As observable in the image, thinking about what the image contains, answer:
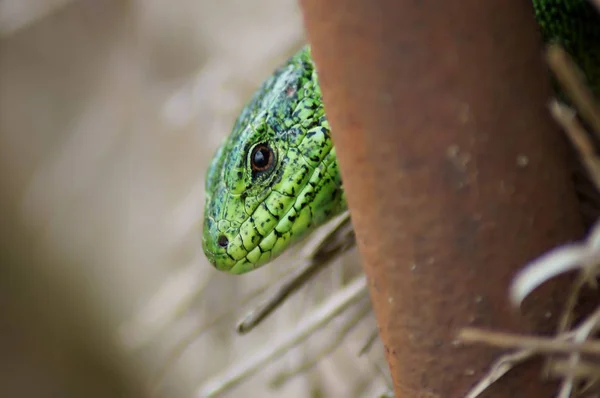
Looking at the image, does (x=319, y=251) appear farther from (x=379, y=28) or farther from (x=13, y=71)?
(x=13, y=71)

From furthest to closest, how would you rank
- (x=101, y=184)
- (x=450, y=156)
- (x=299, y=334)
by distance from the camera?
(x=101, y=184)
(x=299, y=334)
(x=450, y=156)

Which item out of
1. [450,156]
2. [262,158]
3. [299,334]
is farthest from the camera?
[262,158]

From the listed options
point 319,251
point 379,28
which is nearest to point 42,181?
point 319,251

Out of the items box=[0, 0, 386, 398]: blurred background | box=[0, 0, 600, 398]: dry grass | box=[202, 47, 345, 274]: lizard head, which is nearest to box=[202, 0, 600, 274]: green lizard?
box=[202, 47, 345, 274]: lizard head

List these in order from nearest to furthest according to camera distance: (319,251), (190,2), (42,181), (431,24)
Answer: (431,24) < (319,251) < (190,2) < (42,181)

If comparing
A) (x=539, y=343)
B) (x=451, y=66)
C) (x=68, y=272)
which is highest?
(x=451, y=66)

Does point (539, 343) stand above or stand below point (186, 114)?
above

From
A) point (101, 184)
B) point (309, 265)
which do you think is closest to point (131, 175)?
point (101, 184)

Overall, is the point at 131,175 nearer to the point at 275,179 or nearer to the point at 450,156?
the point at 275,179
